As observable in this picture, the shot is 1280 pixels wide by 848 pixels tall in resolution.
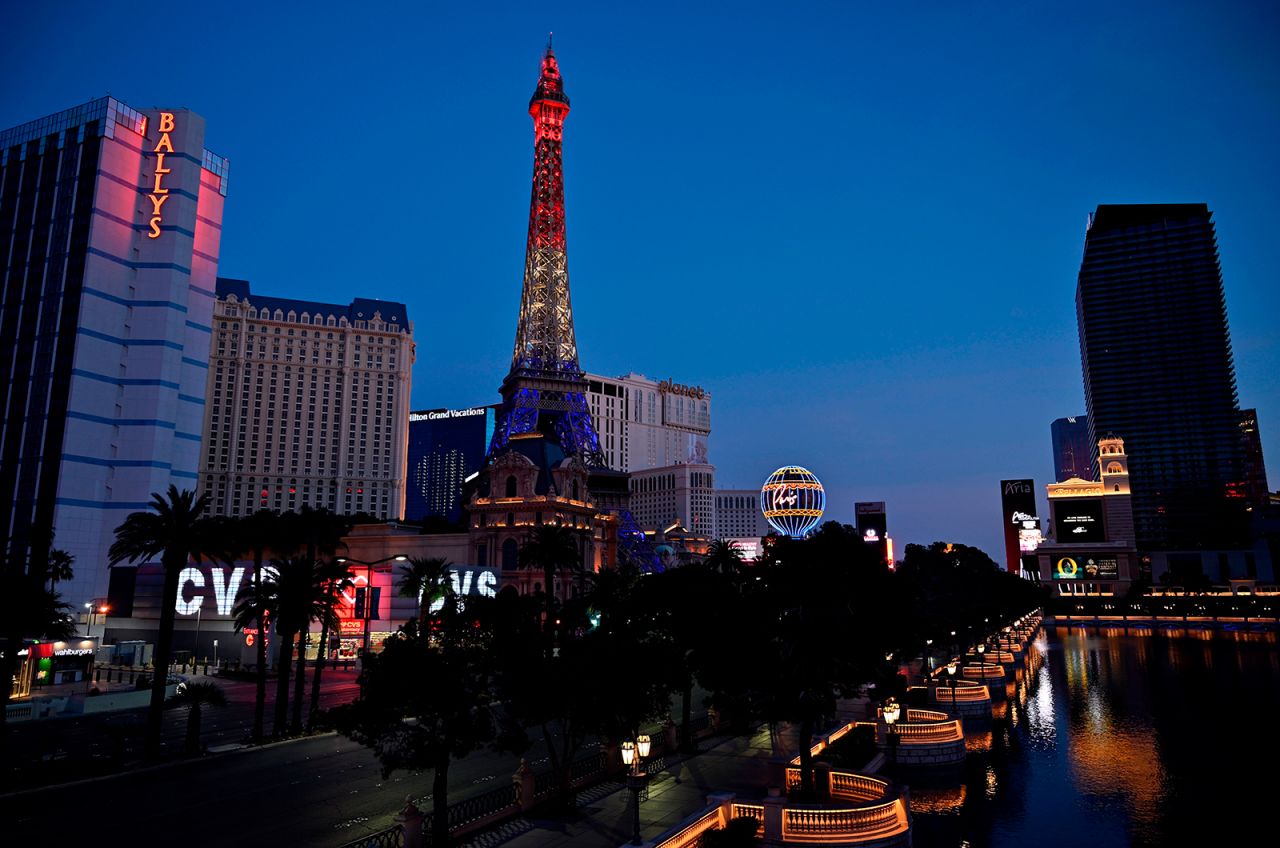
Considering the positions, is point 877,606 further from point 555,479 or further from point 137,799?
point 555,479

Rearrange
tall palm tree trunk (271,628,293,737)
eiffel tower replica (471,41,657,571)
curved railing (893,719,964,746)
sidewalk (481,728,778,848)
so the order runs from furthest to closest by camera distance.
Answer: eiffel tower replica (471,41,657,571), tall palm tree trunk (271,628,293,737), curved railing (893,719,964,746), sidewalk (481,728,778,848)

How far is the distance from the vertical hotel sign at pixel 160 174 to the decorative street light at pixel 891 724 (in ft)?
365

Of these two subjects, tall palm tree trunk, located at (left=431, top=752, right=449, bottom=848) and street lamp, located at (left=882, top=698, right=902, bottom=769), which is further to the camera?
street lamp, located at (left=882, top=698, right=902, bottom=769)

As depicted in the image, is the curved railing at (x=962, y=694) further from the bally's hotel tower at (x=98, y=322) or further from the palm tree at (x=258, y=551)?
the bally's hotel tower at (x=98, y=322)

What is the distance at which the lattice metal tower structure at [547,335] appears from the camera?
137375 mm

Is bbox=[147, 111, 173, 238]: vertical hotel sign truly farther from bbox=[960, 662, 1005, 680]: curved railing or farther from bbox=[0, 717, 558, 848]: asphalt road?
bbox=[960, 662, 1005, 680]: curved railing

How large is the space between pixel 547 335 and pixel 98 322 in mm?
62131

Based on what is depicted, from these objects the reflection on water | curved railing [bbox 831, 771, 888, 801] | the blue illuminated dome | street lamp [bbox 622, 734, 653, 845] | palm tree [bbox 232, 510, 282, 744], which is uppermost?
the blue illuminated dome

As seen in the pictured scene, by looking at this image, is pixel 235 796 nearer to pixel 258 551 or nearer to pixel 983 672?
pixel 258 551

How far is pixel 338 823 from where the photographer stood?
2855cm

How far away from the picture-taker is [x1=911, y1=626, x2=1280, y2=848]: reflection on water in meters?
34.5

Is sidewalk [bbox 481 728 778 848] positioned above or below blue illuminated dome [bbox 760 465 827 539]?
below

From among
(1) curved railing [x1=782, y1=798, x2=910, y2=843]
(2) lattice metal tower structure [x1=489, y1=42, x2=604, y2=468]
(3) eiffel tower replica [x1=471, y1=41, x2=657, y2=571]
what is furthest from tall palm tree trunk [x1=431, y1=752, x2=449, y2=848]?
(2) lattice metal tower structure [x1=489, y1=42, x2=604, y2=468]

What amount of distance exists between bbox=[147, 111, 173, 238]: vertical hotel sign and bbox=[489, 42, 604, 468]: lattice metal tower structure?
5066 cm
